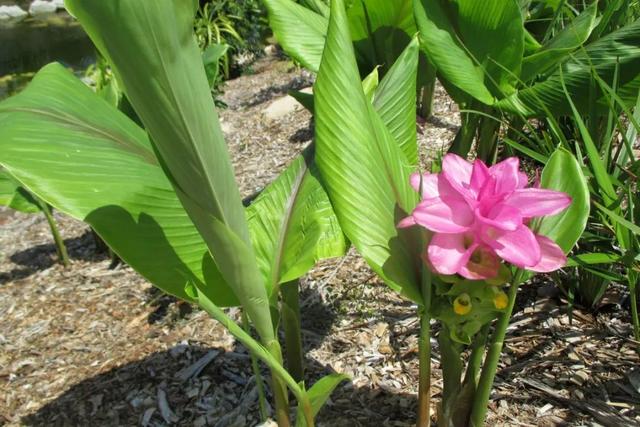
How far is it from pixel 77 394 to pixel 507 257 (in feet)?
4.38

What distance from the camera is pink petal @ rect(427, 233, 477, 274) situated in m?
0.69

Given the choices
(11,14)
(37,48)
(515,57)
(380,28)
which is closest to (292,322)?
(515,57)

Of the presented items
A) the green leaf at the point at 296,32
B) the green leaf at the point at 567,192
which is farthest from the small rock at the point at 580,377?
the green leaf at the point at 296,32

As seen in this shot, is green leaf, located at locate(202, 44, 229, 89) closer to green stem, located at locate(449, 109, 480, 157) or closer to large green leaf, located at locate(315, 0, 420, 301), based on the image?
green stem, located at locate(449, 109, 480, 157)

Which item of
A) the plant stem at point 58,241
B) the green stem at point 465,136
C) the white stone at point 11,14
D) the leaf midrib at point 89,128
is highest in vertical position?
the white stone at point 11,14

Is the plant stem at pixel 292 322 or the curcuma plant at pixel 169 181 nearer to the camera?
the curcuma plant at pixel 169 181

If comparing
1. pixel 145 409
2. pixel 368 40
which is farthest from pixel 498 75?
pixel 145 409

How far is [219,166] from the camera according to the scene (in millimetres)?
722

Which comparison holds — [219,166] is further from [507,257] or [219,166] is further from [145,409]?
[145,409]

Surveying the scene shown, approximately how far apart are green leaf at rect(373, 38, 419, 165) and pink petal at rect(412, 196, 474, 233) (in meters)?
0.44

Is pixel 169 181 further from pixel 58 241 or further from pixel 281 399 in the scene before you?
pixel 58 241

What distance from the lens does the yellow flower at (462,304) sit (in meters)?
0.76

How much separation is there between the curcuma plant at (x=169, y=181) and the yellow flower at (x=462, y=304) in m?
0.22

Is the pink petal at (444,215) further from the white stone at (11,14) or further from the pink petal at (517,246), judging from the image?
the white stone at (11,14)
